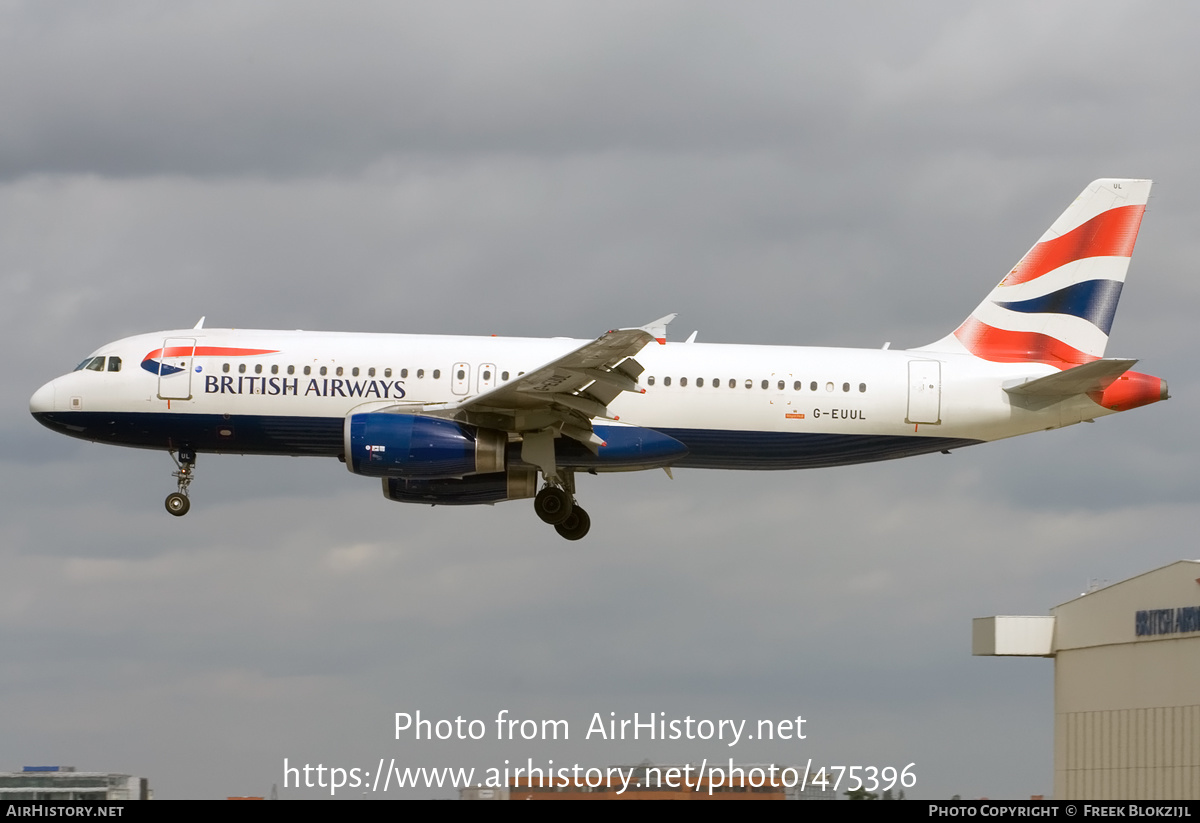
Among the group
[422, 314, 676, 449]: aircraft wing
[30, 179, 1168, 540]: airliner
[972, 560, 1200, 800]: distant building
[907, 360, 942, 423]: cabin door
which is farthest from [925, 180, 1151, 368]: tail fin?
[972, 560, 1200, 800]: distant building

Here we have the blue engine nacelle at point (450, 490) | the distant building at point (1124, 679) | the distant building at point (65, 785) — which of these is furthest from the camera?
the distant building at point (1124, 679)

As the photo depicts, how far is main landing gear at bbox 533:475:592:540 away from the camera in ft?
136

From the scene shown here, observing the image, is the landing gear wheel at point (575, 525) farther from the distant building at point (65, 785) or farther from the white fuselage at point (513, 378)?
the distant building at point (65, 785)

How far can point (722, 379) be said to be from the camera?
40.2m

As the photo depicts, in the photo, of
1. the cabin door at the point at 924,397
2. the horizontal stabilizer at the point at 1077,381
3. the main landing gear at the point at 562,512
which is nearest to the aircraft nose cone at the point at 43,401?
the main landing gear at the point at 562,512

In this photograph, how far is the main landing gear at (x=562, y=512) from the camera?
41.3 meters

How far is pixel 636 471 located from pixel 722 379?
333cm

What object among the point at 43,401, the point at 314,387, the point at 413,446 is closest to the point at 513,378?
the point at 413,446

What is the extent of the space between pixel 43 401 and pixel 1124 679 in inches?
1482

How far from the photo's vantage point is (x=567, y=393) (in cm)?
3841

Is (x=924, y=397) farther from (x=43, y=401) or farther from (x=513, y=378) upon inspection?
(x=43, y=401)

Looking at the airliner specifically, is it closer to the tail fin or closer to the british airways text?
the british airways text
